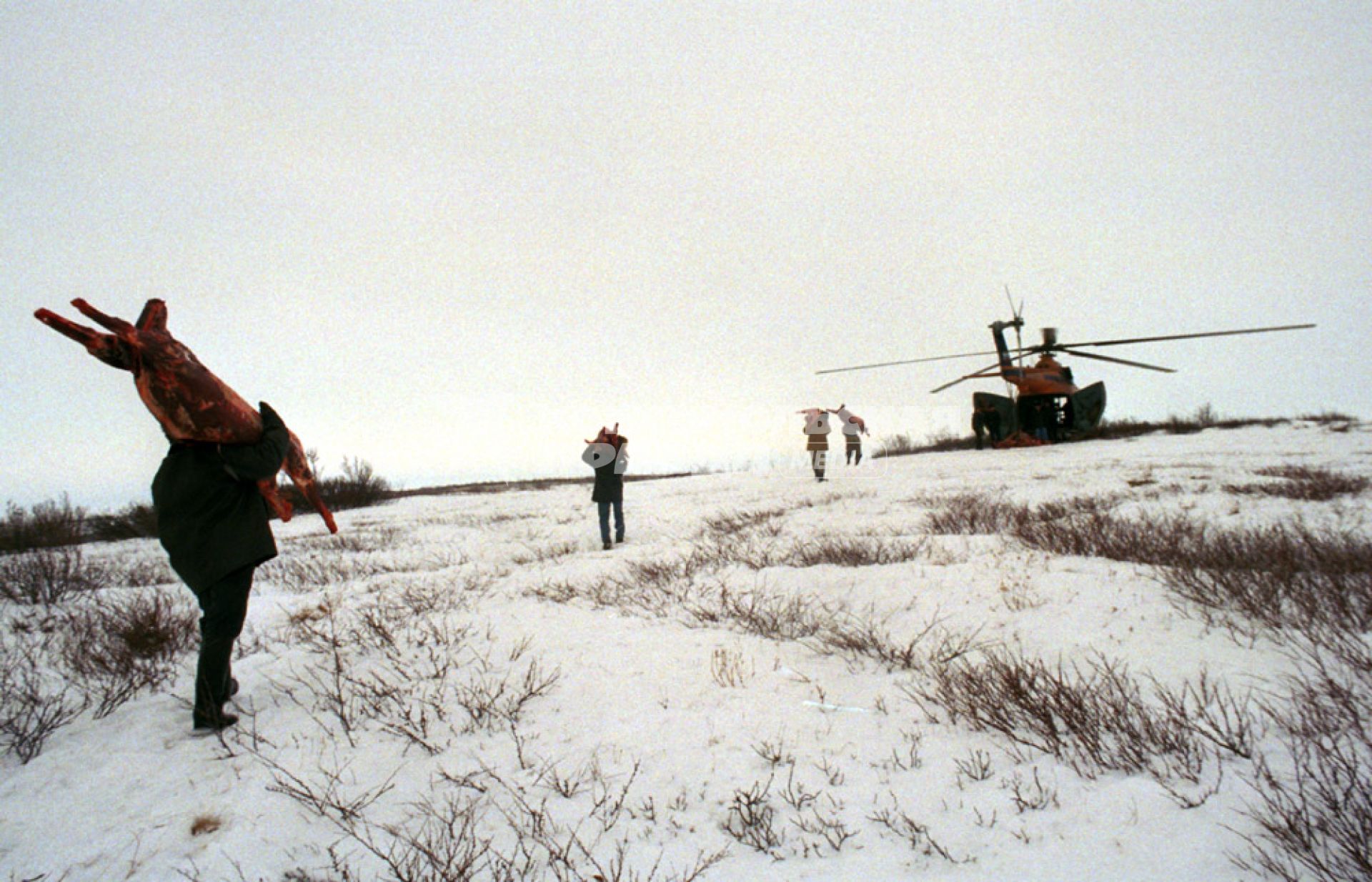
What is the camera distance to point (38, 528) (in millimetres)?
10461

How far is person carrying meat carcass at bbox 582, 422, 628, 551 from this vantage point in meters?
9.28

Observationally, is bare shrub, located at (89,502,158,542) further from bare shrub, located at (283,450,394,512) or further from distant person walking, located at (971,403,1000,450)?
distant person walking, located at (971,403,1000,450)

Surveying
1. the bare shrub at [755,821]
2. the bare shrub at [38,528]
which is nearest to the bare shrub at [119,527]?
the bare shrub at [38,528]

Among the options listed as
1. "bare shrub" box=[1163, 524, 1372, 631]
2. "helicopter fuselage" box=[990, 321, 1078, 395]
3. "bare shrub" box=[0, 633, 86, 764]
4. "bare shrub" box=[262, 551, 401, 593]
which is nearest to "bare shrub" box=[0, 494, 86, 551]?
"bare shrub" box=[262, 551, 401, 593]

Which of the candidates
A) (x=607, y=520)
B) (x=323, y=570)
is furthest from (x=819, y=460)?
(x=323, y=570)

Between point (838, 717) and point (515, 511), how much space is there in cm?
1485

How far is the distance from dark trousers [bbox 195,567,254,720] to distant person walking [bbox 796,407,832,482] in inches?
604

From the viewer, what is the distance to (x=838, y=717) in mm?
2967

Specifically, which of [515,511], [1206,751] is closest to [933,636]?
[1206,751]

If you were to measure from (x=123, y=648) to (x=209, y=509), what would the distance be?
2368mm

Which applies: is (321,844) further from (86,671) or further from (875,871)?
(86,671)

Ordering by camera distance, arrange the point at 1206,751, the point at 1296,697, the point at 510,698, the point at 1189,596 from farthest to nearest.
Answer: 1. the point at 1189,596
2. the point at 510,698
3. the point at 1296,697
4. the point at 1206,751

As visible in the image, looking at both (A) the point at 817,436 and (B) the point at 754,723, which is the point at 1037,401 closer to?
(A) the point at 817,436

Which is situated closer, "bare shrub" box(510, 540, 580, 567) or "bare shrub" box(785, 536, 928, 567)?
"bare shrub" box(785, 536, 928, 567)
